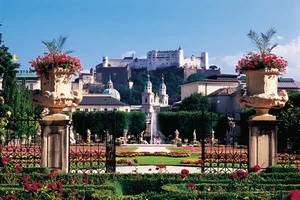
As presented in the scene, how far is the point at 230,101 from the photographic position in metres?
91.7

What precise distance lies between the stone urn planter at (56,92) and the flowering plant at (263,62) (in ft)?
16.1

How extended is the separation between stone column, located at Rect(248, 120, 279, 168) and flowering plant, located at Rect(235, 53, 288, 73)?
153cm

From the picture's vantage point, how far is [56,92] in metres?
15.6

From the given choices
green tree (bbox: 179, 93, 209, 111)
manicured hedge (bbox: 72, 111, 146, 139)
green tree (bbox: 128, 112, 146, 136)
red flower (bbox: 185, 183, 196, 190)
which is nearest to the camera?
red flower (bbox: 185, 183, 196, 190)

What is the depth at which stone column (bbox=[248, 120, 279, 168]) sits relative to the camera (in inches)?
611

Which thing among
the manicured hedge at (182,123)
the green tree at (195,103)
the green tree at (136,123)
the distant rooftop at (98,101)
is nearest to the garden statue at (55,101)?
the manicured hedge at (182,123)

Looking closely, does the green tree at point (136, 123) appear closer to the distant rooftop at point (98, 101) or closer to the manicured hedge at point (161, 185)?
the distant rooftop at point (98, 101)

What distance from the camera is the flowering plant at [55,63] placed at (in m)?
15.8

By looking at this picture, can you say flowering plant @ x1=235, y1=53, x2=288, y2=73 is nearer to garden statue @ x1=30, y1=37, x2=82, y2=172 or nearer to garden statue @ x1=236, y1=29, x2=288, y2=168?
garden statue @ x1=236, y1=29, x2=288, y2=168

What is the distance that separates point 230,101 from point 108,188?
81.4 meters

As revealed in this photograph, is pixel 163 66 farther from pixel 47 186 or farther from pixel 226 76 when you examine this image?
pixel 47 186

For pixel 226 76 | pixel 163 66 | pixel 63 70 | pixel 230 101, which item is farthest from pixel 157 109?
pixel 63 70

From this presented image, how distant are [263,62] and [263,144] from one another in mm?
2276

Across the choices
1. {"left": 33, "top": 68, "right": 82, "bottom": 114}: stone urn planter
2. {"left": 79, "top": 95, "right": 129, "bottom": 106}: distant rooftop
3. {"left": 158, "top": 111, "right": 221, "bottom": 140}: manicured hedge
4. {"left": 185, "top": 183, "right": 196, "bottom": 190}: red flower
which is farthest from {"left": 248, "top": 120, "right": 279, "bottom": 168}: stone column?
{"left": 79, "top": 95, "right": 129, "bottom": 106}: distant rooftop
